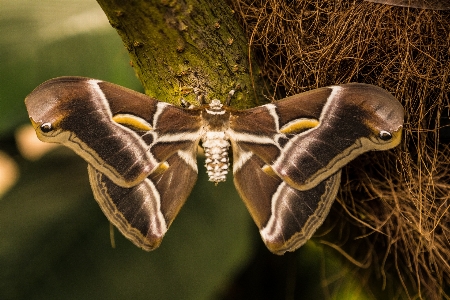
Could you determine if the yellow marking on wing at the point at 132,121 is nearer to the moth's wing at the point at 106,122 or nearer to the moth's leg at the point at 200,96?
the moth's wing at the point at 106,122

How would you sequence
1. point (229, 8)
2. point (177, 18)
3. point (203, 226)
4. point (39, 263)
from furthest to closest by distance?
point (203, 226) < point (39, 263) < point (229, 8) < point (177, 18)

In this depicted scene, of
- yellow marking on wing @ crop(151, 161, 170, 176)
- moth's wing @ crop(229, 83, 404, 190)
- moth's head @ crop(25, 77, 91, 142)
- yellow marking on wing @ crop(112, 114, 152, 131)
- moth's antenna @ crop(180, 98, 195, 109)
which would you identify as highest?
moth's head @ crop(25, 77, 91, 142)

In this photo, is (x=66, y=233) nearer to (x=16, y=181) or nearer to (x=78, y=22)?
(x=16, y=181)

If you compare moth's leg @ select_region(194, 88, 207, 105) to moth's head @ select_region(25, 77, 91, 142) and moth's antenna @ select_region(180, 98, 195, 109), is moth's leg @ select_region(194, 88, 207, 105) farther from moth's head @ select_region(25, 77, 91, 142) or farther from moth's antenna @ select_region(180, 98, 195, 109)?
moth's head @ select_region(25, 77, 91, 142)

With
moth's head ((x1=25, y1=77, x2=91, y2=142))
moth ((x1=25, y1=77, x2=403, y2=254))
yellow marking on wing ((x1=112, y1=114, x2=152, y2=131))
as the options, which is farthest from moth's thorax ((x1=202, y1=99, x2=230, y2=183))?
moth's head ((x1=25, y1=77, x2=91, y2=142))

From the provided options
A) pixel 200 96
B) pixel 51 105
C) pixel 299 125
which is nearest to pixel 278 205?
pixel 299 125

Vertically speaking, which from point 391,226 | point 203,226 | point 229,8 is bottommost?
point 391,226

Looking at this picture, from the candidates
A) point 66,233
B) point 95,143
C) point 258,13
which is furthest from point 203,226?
point 258,13

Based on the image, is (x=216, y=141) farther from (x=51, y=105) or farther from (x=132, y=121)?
(x=51, y=105)

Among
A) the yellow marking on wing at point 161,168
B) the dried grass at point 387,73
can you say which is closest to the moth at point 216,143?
the yellow marking on wing at point 161,168
